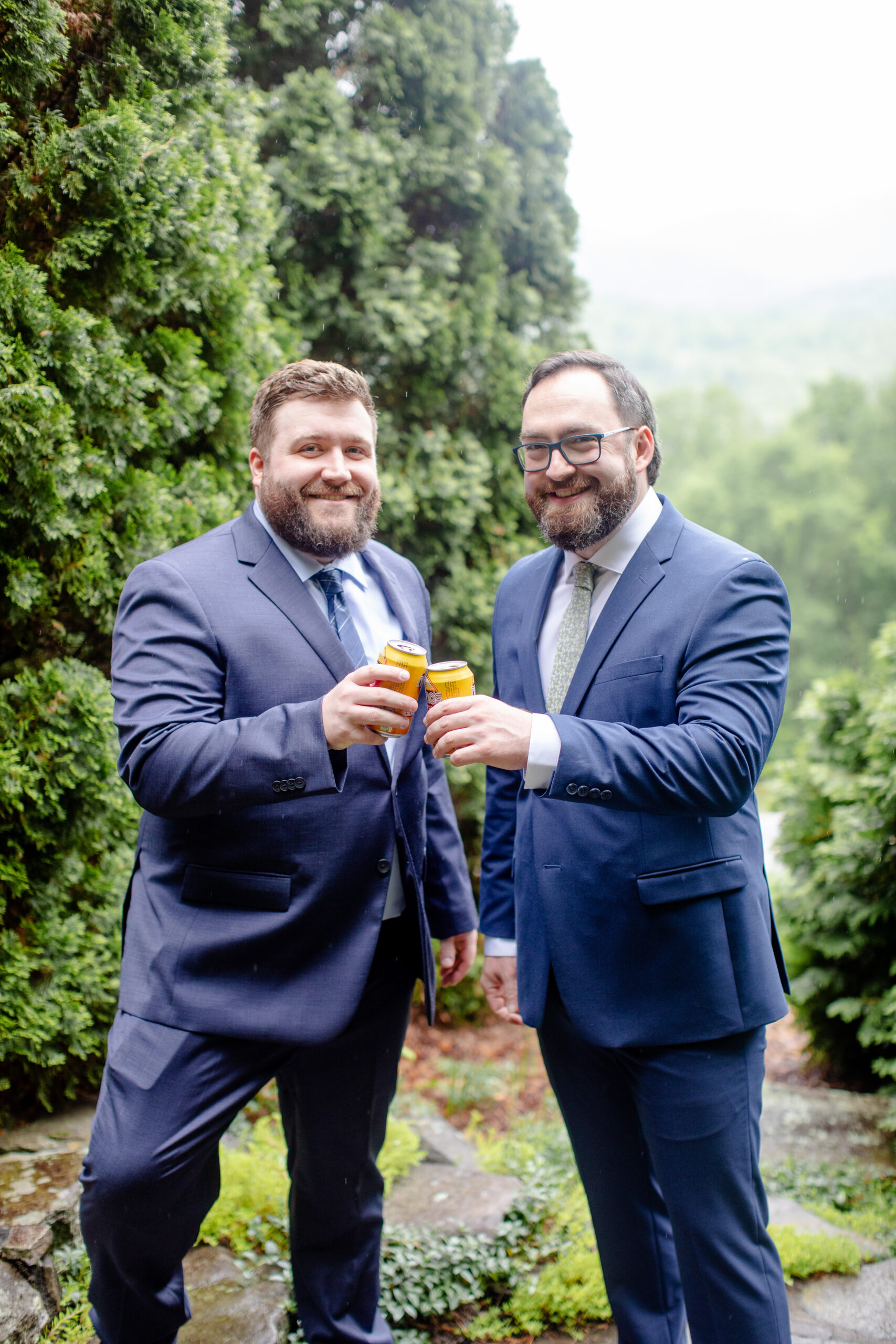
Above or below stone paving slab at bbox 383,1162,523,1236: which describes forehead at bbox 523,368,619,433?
above

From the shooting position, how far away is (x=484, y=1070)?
5.14 metres

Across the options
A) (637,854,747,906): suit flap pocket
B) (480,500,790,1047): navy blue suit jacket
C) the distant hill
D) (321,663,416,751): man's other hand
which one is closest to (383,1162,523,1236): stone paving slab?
(480,500,790,1047): navy blue suit jacket

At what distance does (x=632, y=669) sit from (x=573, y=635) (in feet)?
0.97

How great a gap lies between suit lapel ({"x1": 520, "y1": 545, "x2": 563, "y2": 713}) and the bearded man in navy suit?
1.15ft

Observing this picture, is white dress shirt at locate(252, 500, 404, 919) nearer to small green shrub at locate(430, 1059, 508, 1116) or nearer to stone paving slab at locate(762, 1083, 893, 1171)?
small green shrub at locate(430, 1059, 508, 1116)

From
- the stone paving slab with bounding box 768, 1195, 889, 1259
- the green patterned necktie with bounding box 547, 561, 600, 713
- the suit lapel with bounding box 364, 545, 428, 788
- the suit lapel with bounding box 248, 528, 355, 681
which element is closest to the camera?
the suit lapel with bounding box 248, 528, 355, 681

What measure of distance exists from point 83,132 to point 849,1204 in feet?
16.6

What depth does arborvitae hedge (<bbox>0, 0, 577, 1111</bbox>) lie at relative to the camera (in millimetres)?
3020

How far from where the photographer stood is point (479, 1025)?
572 centimetres

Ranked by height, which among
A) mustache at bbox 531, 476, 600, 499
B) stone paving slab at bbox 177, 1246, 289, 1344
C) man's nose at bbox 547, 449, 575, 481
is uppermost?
man's nose at bbox 547, 449, 575, 481

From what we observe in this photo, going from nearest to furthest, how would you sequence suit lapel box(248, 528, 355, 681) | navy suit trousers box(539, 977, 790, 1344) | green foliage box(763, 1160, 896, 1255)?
navy suit trousers box(539, 977, 790, 1344) → suit lapel box(248, 528, 355, 681) → green foliage box(763, 1160, 896, 1255)

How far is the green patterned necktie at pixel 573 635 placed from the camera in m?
2.49

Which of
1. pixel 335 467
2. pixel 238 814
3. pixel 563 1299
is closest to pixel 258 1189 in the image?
pixel 563 1299

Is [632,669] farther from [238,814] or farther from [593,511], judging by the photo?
[238,814]
